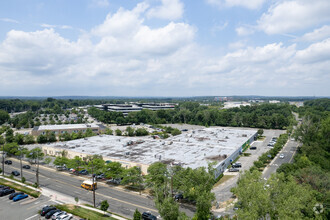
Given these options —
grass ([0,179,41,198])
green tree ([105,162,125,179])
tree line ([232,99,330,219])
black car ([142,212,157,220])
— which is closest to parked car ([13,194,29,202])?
grass ([0,179,41,198])

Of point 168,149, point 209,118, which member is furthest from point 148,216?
point 209,118

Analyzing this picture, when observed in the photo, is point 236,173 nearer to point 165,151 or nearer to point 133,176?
point 165,151

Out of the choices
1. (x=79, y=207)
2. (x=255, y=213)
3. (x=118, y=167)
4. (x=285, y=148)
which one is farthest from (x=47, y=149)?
(x=285, y=148)

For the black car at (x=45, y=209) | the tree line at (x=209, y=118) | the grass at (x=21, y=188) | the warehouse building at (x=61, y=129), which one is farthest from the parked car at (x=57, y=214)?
the tree line at (x=209, y=118)

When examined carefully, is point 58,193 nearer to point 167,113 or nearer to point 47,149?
point 47,149

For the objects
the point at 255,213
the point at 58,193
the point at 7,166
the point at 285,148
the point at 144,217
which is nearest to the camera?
the point at 255,213

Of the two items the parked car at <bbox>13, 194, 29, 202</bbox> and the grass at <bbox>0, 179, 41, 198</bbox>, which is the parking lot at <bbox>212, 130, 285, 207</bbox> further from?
the parked car at <bbox>13, 194, 29, 202</bbox>

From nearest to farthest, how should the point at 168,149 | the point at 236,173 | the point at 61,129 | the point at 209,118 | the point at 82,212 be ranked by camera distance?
the point at 82,212 → the point at 236,173 → the point at 168,149 → the point at 61,129 → the point at 209,118
